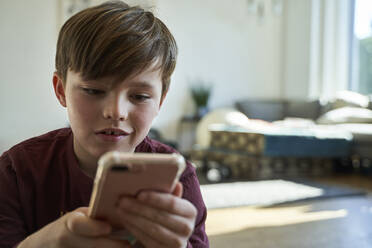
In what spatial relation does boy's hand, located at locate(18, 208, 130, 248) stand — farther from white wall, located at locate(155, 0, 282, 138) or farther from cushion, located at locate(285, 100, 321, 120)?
cushion, located at locate(285, 100, 321, 120)

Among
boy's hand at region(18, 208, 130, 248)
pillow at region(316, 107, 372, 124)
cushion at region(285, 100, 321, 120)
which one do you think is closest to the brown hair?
boy's hand at region(18, 208, 130, 248)

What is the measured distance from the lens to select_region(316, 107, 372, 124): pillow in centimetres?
390

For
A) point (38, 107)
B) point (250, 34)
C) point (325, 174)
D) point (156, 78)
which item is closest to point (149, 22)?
point (156, 78)

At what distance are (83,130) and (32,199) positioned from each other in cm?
16

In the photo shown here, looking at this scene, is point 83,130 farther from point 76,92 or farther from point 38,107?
point 38,107

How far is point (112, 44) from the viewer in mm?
687

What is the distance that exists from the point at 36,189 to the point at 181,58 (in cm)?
442

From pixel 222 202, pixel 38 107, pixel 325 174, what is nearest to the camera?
pixel 222 202

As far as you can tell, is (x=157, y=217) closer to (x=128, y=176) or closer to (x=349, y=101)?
(x=128, y=176)

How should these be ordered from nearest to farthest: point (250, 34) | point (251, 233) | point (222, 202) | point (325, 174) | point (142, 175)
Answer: point (142, 175)
point (251, 233)
point (222, 202)
point (325, 174)
point (250, 34)

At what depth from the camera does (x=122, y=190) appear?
19.0 inches

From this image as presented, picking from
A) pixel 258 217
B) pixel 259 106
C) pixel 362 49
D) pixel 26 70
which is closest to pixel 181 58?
pixel 259 106

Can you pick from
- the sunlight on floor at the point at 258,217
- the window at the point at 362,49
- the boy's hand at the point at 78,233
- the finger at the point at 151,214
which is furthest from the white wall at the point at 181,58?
the finger at the point at 151,214

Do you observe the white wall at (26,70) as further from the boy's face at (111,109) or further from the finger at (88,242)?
the finger at (88,242)
